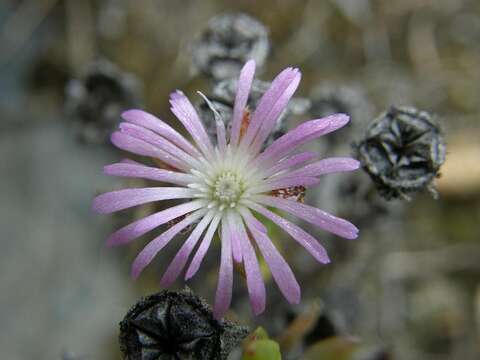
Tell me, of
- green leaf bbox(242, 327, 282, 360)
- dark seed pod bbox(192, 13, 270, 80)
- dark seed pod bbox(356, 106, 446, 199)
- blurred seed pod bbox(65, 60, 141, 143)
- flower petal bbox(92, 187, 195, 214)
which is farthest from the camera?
blurred seed pod bbox(65, 60, 141, 143)

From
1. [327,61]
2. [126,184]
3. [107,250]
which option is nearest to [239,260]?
[126,184]

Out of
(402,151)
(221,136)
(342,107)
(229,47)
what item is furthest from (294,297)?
(342,107)

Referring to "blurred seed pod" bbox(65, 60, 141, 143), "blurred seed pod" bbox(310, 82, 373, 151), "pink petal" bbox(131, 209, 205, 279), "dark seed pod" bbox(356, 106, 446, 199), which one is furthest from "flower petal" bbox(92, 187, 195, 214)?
"blurred seed pod" bbox(310, 82, 373, 151)

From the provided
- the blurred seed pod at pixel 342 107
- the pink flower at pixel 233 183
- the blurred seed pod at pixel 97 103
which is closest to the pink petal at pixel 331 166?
the pink flower at pixel 233 183

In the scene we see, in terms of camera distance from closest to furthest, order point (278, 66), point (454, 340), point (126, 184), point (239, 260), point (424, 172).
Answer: point (239, 260) < point (424, 172) < point (126, 184) < point (454, 340) < point (278, 66)

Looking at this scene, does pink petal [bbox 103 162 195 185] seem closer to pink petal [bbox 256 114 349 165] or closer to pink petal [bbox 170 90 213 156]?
pink petal [bbox 170 90 213 156]

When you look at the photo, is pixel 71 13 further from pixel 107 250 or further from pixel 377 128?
pixel 377 128

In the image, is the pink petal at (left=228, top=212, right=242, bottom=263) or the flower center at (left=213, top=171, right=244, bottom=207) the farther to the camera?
the flower center at (left=213, top=171, right=244, bottom=207)
